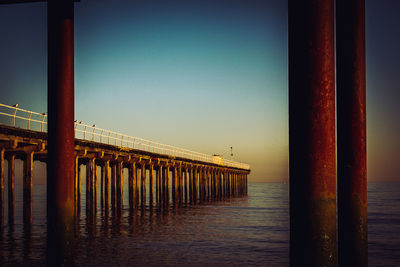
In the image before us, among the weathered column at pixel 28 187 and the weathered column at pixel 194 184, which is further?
the weathered column at pixel 194 184

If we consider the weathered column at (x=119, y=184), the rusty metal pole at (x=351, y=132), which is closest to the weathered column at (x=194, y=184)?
the weathered column at (x=119, y=184)

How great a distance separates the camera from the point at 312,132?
300 centimetres

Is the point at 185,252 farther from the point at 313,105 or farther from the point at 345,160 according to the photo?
the point at 313,105

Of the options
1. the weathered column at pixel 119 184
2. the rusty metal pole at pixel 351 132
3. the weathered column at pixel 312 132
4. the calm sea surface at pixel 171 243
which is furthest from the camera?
the weathered column at pixel 119 184

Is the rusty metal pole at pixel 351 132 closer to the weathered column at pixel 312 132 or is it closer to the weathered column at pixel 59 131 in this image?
the weathered column at pixel 312 132

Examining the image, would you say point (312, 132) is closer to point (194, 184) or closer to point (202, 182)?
point (194, 184)

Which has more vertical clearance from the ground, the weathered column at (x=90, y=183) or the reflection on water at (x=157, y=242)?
the weathered column at (x=90, y=183)

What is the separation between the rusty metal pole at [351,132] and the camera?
518 cm

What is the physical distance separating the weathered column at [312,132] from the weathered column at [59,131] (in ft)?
11.4

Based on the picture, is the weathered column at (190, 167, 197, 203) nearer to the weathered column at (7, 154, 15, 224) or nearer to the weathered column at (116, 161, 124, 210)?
the weathered column at (116, 161, 124, 210)

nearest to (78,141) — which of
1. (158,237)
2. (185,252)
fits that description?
(158,237)

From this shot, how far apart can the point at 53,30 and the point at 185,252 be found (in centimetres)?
1221

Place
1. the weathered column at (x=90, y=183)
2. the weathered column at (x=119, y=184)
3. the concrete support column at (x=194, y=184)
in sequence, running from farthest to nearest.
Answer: the concrete support column at (x=194, y=184) < the weathered column at (x=119, y=184) < the weathered column at (x=90, y=183)

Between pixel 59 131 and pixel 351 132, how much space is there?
3470mm
